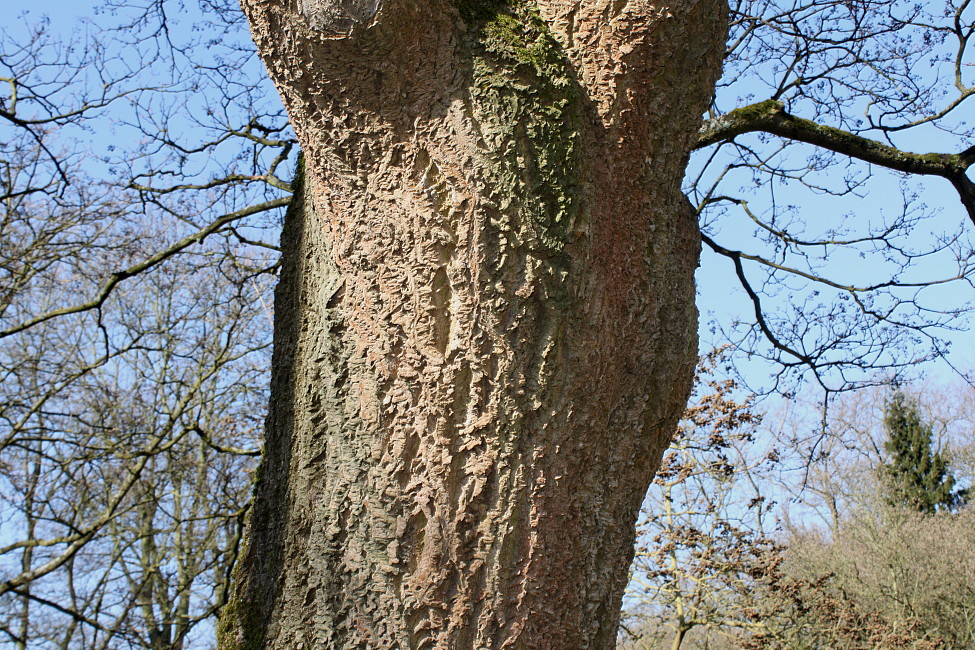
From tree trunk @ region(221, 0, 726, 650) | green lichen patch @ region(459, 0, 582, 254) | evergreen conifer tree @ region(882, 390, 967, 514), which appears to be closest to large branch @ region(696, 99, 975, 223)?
tree trunk @ region(221, 0, 726, 650)

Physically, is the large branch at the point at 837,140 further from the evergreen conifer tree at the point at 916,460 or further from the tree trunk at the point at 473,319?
A: the evergreen conifer tree at the point at 916,460

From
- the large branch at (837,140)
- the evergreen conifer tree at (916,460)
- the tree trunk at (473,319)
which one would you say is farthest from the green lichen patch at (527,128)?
the evergreen conifer tree at (916,460)

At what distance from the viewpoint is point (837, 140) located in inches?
173

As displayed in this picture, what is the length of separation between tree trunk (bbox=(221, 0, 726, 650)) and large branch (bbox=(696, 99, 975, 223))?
2.55 meters

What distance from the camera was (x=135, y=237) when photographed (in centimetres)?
640

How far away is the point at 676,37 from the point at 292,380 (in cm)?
128

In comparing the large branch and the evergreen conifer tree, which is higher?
the evergreen conifer tree

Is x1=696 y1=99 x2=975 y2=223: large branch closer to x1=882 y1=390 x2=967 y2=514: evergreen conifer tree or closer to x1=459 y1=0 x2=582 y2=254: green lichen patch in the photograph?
x1=459 y1=0 x2=582 y2=254: green lichen patch

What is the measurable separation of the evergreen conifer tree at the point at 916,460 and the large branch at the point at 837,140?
12251 mm

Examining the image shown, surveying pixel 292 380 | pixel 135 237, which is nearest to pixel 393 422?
pixel 292 380

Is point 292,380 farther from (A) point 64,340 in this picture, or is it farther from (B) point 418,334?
(A) point 64,340

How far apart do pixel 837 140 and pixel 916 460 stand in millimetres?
14257

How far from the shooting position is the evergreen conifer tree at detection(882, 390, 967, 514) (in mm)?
15461

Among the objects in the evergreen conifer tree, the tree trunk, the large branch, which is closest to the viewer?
the tree trunk
